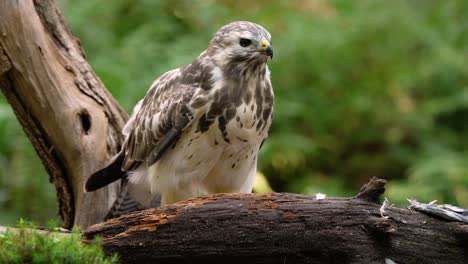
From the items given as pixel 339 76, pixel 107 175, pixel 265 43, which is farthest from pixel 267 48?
pixel 339 76

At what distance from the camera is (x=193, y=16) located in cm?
1091

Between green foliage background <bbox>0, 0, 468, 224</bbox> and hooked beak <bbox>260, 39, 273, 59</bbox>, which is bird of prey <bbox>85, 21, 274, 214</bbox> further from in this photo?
green foliage background <bbox>0, 0, 468, 224</bbox>

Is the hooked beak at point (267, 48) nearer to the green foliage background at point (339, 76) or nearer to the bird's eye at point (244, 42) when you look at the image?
the bird's eye at point (244, 42)

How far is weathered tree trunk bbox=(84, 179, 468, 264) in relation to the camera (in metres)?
5.07

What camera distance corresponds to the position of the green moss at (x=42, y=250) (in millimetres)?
4422

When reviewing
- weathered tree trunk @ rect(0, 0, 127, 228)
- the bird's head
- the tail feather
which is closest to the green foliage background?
weathered tree trunk @ rect(0, 0, 127, 228)

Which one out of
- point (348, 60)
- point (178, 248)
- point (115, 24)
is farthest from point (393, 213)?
point (115, 24)

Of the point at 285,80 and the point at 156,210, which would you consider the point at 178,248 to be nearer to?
the point at 156,210

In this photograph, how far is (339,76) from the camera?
10617mm

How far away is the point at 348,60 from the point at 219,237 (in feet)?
19.5

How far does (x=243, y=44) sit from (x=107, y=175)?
1.46m

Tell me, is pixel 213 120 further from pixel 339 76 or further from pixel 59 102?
pixel 339 76

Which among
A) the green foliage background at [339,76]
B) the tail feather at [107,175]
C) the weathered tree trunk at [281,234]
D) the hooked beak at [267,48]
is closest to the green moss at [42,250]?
the weathered tree trunk at [281,234]

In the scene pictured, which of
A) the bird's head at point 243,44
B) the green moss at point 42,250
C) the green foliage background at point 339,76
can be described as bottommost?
the green moss at point 42,250
